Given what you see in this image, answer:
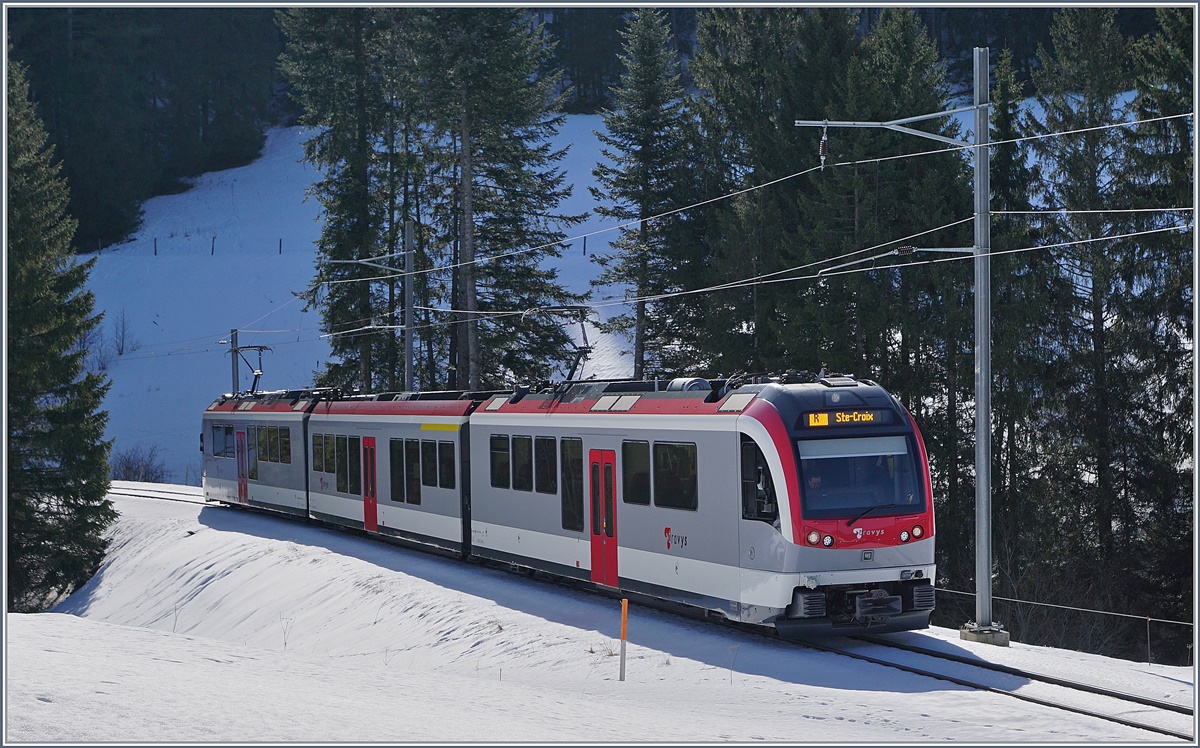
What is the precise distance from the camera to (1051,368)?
35.8 metres

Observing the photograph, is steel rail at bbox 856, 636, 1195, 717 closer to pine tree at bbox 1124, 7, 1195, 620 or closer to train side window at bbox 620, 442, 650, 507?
train side window at bbox 620, 442, 650, 507

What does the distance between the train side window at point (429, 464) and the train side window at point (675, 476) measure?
803cm

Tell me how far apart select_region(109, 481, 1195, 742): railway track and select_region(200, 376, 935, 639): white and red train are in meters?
0.44

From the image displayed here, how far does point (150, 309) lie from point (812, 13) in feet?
187

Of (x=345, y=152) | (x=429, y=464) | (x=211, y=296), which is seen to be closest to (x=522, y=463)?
(x=429, y=464)

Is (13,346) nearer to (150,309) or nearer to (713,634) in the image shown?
(713,634)

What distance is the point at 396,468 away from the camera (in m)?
26.8

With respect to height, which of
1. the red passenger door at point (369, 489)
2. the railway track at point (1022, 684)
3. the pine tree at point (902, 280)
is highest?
the pine tree at point (902, 280)

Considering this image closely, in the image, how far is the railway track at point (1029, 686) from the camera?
1180 cm

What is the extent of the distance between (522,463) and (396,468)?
6.11 metres

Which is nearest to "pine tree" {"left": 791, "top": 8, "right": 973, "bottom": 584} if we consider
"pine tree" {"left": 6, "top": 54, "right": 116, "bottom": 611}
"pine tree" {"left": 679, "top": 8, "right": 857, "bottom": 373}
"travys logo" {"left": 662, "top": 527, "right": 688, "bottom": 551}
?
"pine tree" {"left": 679, "top": 8, "right": 857, "bottom": 373}

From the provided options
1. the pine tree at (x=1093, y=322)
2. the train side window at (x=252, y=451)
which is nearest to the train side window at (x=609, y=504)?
the pine tree at (x=1093, y=322)

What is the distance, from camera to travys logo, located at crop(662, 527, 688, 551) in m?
17.1

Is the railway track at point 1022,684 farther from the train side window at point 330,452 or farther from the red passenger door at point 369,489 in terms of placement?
the train side window at point 330,452
